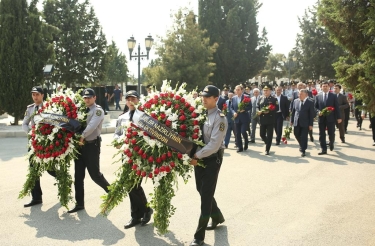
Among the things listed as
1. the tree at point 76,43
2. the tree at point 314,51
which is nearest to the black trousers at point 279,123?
the tree at point 76,43

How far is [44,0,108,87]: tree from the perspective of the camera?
123 ft

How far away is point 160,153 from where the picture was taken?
4.86 m

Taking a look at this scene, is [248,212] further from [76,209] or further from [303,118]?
[303,118]

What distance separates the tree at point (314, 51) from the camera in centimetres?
4744

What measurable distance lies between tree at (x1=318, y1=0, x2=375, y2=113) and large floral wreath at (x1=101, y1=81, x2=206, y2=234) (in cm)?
293

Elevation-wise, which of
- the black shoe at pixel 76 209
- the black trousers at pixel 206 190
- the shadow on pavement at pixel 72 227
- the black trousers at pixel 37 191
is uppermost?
the black trousers at pixel 206 190

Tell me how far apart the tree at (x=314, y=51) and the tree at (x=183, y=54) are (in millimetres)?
19857

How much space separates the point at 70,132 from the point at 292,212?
3.66 meters

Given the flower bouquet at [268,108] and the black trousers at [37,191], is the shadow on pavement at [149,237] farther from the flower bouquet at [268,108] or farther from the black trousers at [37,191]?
the flower bouquet at [268,108]

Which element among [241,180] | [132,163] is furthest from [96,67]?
[132,163]

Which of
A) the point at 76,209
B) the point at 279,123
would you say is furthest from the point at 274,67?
the point at 76,209

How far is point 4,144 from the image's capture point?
14398 mm

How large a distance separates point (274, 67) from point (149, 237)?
226 feet

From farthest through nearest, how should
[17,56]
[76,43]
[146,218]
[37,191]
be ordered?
[76,43] → [17,56] → [37,191] → [146,218]
